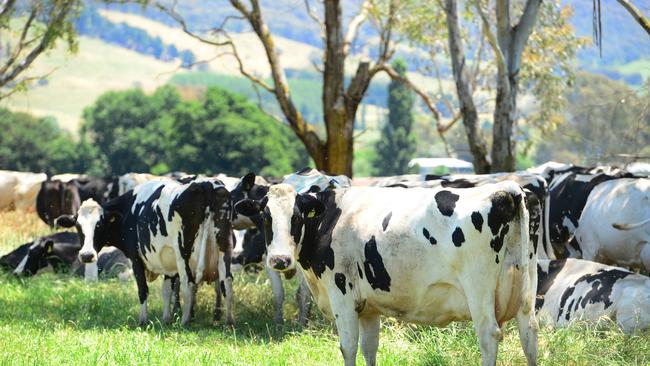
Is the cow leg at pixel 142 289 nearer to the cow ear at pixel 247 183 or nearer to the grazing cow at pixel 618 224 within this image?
the cow ear at pixel 247 183

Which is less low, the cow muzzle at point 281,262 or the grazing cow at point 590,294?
the cow muzzle at point 281,262

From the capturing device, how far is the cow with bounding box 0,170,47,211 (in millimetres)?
35531

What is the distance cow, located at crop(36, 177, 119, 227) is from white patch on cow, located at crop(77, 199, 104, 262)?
1606 cm

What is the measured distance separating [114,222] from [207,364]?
4.96 m

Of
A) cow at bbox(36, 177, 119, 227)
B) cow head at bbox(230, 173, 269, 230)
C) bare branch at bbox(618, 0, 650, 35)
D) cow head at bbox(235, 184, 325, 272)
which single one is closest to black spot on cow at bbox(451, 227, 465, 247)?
cow head at bbox(235, 184, 325, 272)

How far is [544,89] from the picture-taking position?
1441 inches

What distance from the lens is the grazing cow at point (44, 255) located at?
734 inches

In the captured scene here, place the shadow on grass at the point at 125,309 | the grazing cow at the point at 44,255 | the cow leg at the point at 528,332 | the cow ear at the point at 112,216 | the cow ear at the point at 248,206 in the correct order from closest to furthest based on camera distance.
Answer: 1. the cow leg at the point at 528,332
2. the cow ear at the point at 248,206
3. the shadow on grass at the point at 125,309
4. the cow ear at the point at 112,216
5. the grazing cow at the point at 44,255

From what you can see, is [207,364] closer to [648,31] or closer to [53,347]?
[53,347]

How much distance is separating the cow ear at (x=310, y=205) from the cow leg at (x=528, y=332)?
2146 millimetres

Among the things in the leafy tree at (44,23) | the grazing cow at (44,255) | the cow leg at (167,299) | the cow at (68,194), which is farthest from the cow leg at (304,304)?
the cow at (68,194)

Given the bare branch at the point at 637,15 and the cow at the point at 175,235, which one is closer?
the bare branch at the point at 637,15

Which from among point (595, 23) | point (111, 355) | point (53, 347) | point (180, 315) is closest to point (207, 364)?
point (111, 355)

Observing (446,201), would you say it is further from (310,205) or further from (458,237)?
(310,205)
